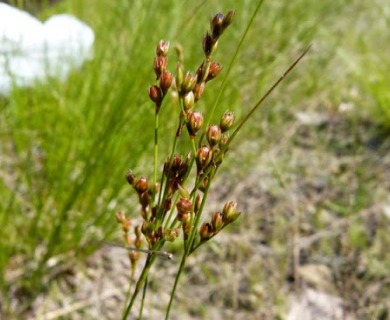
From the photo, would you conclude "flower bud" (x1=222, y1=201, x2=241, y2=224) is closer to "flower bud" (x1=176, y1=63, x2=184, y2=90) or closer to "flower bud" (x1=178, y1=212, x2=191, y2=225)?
"flower bud" (x1=178, y1=212, x2=191, y2=225)

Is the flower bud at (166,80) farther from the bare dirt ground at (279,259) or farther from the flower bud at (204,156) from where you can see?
the bare dirt ground at (279,259)

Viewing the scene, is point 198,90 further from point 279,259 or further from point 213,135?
point 279,259

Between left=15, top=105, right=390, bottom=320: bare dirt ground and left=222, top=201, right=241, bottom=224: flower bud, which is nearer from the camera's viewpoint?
left=222, top=201, right=241, bottom=224: flower bud

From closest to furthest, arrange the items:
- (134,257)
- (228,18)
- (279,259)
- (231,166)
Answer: (228,18), (134,257), (279,259), (231,166)

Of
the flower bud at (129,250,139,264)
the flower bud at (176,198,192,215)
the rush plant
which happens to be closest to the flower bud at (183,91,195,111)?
the rush plant

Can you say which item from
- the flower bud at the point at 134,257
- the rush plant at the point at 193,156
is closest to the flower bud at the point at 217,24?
the rush plant at the point at 193,156

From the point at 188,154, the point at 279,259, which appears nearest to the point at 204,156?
the point at 188,154
